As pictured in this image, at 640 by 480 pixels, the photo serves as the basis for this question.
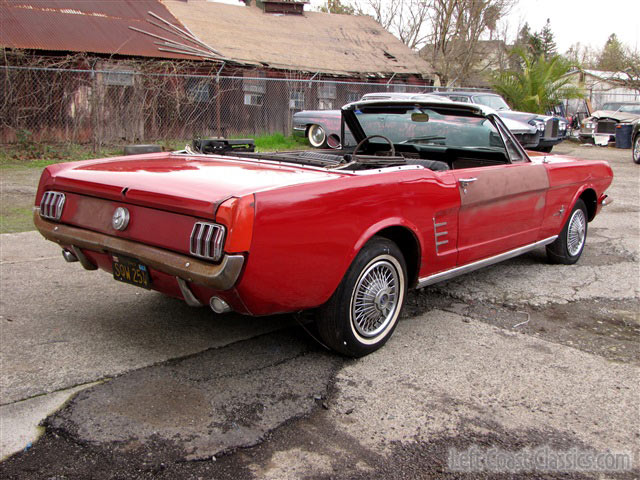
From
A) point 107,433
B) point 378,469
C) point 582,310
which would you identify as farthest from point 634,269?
point 107,433

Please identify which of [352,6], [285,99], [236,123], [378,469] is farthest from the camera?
[352,6]

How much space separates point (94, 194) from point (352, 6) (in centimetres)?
3504

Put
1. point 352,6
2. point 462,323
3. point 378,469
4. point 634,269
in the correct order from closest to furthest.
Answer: point 378,469
point 462,323
point 634,269
point 352,6

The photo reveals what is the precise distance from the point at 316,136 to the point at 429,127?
11.4 metres

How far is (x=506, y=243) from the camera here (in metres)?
4.65

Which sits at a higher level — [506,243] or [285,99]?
[285,99]

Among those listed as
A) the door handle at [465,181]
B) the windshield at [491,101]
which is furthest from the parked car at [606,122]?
the door handle at [465,181]

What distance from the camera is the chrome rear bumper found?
109 inches

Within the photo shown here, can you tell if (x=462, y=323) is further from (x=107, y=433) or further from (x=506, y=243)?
(x=107, y=433)

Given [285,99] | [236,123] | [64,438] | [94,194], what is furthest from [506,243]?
[285,99]

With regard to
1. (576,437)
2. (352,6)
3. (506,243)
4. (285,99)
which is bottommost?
(576,437)

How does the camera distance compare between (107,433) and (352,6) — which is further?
(352,6)

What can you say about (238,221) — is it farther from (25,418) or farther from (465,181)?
(465,181)

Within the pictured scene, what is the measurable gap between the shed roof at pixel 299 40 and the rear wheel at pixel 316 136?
15.0 feet
